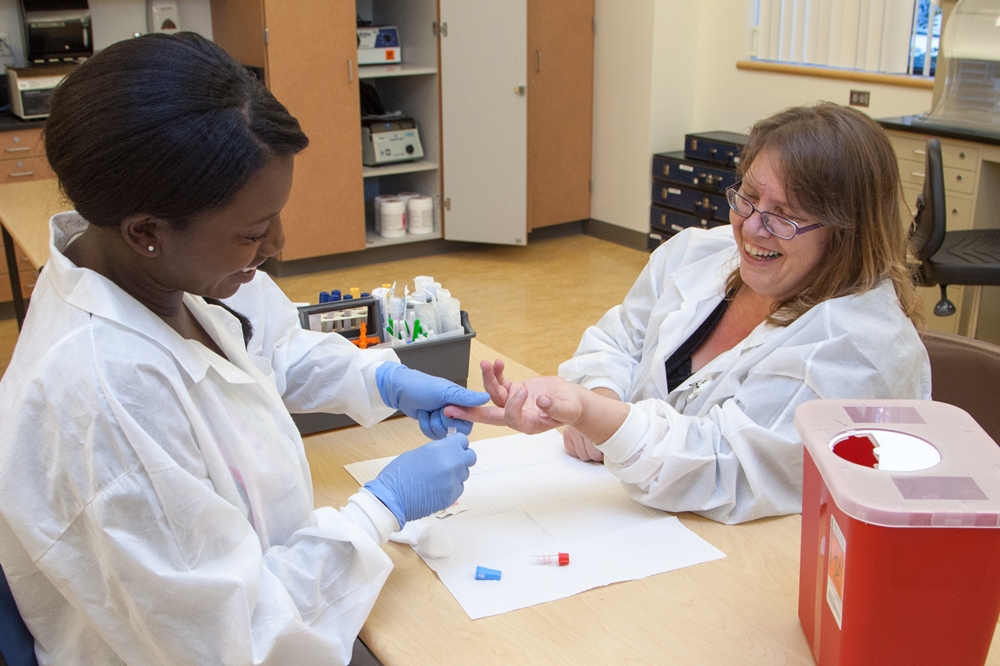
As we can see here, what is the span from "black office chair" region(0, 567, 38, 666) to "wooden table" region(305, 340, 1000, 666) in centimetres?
37

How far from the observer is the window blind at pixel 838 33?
4051mm

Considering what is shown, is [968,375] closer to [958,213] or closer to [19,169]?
[958,213]

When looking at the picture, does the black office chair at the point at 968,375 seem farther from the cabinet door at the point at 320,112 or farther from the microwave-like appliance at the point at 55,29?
the microwave-like appliance at the point at 55,29

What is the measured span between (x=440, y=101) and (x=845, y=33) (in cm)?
206

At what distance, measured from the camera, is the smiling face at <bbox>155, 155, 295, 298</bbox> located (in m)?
0.92

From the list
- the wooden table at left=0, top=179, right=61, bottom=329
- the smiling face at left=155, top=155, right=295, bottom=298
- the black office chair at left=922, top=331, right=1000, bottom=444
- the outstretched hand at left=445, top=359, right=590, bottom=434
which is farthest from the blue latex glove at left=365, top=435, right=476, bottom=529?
the wooden table at left=0, top=179, right=61, bottom=329

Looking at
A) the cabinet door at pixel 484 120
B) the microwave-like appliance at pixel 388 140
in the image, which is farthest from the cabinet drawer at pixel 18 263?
the cabinet door at pixel 484 120

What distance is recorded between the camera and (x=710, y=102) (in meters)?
5.09

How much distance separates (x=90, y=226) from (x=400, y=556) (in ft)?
1.86

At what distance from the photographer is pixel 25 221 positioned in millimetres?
2785

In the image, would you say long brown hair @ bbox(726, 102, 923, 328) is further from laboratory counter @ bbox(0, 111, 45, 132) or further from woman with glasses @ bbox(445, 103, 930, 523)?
laboratory counter @ bbox(0, 111, 45, 132)

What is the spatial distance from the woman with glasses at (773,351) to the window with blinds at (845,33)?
303cm

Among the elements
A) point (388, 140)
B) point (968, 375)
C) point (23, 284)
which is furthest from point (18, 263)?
point (968, 375)

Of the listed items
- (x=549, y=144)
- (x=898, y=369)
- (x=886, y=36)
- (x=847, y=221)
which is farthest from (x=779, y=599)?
(x=549, y=144)
